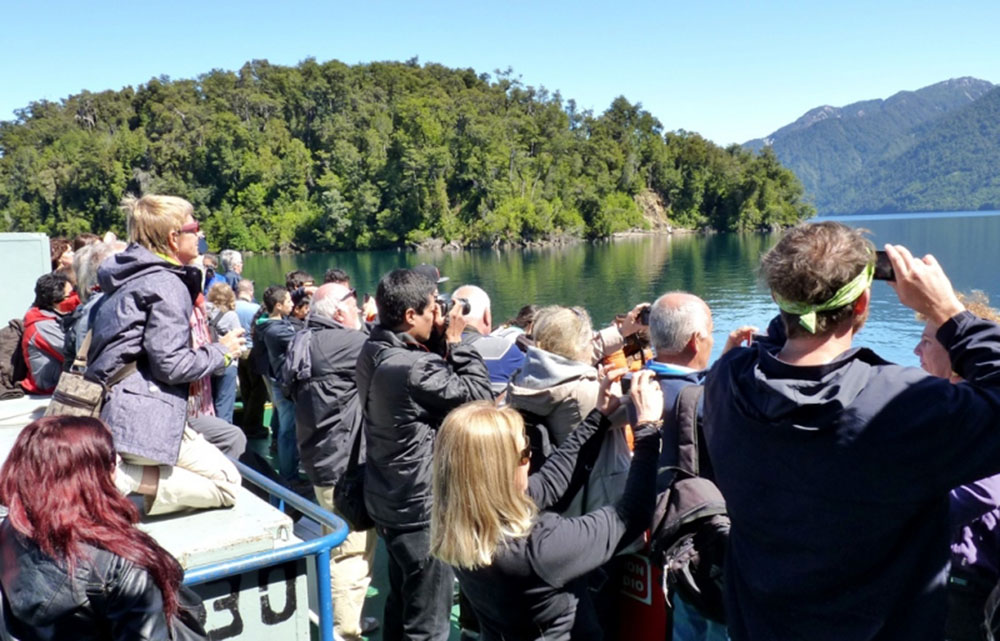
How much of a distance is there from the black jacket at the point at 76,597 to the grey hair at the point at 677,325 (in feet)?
5.62

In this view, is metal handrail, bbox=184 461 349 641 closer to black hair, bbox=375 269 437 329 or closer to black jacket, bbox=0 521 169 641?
black jacket, bbox=0 521 169 641

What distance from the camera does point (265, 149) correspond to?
85.9 m

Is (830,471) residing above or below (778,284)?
below

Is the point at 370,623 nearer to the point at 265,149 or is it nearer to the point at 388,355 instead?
the point at 388,355

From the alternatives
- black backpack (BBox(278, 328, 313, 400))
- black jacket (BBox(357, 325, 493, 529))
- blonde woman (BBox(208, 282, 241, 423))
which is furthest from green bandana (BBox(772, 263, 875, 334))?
blonde woman (BBox(208, 282, 241, 423))

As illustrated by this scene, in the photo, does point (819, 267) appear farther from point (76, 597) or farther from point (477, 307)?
point (477, 307)

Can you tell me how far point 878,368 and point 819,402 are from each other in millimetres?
147

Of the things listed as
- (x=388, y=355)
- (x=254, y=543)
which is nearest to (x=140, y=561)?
(x=254, y=543)

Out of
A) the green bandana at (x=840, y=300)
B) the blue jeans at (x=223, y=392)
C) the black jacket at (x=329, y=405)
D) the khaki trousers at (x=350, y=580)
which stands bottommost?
the khaki trousers at (x=350, y=580)

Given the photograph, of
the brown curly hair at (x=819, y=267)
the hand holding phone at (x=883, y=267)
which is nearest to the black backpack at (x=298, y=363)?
the brown curly hair at (x=819, y=267)

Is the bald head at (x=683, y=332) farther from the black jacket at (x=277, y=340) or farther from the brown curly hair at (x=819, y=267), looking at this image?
the black jacket at (x=277, y=340)

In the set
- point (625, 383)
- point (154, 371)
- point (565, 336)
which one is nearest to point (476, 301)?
point (565, 336)

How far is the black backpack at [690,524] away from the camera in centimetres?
221

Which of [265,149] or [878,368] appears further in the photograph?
[265,149]
